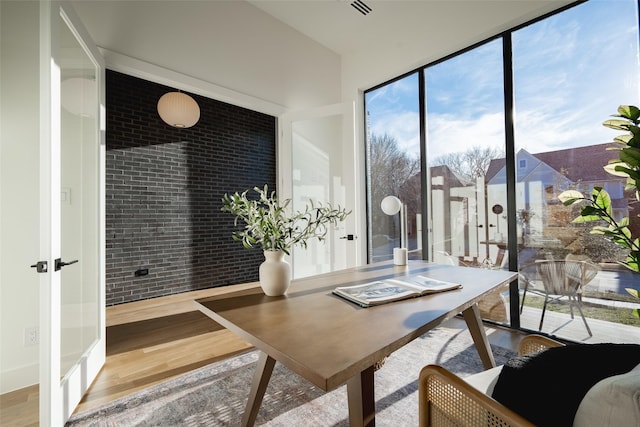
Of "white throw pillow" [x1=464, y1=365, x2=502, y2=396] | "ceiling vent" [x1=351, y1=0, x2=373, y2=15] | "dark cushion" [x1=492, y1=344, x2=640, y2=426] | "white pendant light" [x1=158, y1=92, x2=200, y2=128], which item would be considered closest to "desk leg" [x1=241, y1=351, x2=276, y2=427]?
"white throw pillow" [x1=464, y1=365, x2=502, y2=396]

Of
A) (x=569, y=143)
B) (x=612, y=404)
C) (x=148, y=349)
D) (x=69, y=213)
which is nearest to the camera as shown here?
(x=612, y=404)

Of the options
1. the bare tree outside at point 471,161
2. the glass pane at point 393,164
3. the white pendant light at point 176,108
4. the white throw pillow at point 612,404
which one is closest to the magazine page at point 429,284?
the white throw pillow at point 612,404

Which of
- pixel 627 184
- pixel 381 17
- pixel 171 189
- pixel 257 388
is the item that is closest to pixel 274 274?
pixel 257 388

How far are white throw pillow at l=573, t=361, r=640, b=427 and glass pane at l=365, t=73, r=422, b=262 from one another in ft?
9.15

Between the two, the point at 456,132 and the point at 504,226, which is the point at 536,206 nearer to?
the point at 504,226

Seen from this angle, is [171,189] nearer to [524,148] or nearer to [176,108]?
[176,108]

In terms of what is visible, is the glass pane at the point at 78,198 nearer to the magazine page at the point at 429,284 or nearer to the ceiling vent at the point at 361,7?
the magazine page at the point at 429,284

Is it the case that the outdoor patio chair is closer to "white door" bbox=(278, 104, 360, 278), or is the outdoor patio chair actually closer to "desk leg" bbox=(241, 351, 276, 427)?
"white door" bbox=(278, 104, 360, 278)

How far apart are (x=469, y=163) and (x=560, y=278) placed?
4.07 feet

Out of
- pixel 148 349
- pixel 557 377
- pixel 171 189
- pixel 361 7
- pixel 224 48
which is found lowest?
pixel 148 349

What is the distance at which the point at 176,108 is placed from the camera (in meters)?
3.57

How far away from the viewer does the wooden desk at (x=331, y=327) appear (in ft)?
2.57

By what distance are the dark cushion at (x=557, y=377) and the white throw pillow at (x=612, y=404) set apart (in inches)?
0.9

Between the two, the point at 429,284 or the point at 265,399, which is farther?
the point at 265,399
